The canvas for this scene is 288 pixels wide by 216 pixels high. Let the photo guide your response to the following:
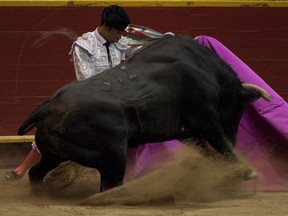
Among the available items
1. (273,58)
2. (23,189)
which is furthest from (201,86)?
(273,58)

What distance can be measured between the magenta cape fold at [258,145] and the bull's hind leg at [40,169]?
2.57 feet

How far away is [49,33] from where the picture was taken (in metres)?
7.04

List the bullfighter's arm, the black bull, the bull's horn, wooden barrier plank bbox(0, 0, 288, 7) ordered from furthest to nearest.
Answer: wooden barrier plank bbox(0, 0, 288, 7), the bull's horn, the bullfighter's arm, the black bull

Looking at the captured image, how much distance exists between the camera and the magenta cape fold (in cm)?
581

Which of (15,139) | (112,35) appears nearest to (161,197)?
(112,35)

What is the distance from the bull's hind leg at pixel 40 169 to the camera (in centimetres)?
500

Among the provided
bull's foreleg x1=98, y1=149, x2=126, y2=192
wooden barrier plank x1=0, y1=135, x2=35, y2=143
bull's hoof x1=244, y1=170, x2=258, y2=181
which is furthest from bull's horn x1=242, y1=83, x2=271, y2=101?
wooden barrier plank x1=0, y1=135, x2=35, y2=143

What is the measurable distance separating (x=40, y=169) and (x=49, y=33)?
2168mm

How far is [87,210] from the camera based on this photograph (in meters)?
4.45

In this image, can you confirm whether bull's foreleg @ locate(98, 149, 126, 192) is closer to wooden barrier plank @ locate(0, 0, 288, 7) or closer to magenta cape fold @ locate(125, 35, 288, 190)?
magenta cape fold @ locate(125, 35, 288, 190)

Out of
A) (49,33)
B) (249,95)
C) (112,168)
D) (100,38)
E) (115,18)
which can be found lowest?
(112,168)

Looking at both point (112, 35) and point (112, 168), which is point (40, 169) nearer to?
point (112, 168)

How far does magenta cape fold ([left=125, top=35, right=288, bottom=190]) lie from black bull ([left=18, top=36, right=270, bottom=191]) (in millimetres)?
310

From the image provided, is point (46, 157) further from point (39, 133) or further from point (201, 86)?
point (201, 86)
